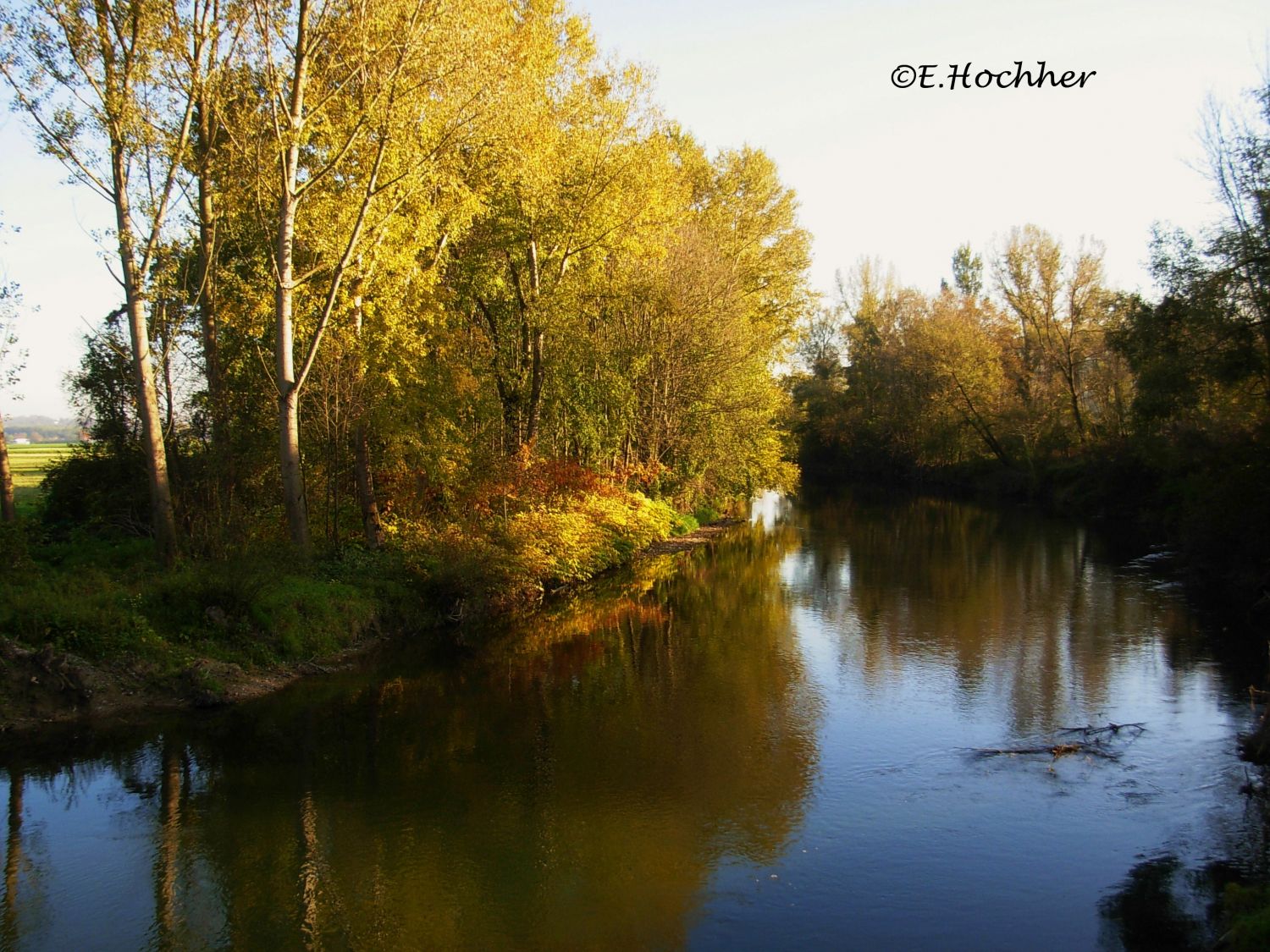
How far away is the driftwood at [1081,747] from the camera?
38.7 feet

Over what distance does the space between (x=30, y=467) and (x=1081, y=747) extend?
42.3 m

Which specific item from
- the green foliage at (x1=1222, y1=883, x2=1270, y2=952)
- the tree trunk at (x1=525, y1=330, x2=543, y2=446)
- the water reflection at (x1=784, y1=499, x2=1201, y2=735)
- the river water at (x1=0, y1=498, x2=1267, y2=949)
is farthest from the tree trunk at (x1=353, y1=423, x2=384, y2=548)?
the green foliage at (x1=1222, y1=883, x2=1270, y2=952)

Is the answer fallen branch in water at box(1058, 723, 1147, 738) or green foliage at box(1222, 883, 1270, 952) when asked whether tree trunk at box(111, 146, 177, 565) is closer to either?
fallen branch in water at box(1058, 723, 1147, 738)

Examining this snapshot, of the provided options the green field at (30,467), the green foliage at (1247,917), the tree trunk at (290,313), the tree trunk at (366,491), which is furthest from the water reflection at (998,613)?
the green field at (30,467)

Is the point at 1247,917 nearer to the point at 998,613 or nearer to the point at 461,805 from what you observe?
the point at 461,805

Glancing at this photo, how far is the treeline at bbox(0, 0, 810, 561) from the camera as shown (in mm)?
16922

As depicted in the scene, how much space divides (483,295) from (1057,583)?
54.7 ft

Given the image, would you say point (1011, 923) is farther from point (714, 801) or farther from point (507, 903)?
point (507, 903)

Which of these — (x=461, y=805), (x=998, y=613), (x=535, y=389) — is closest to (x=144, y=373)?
(x=461, y=805)

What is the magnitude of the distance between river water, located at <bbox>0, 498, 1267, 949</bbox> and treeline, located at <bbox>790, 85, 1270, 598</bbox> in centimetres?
590

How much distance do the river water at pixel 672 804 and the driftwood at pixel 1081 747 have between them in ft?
0.30

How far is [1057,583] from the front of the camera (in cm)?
2362

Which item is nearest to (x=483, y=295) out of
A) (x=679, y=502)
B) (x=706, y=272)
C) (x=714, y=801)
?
(x=706, y=272)

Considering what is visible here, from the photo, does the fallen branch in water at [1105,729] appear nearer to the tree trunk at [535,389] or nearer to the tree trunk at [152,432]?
the tree trunk at [152,432]
